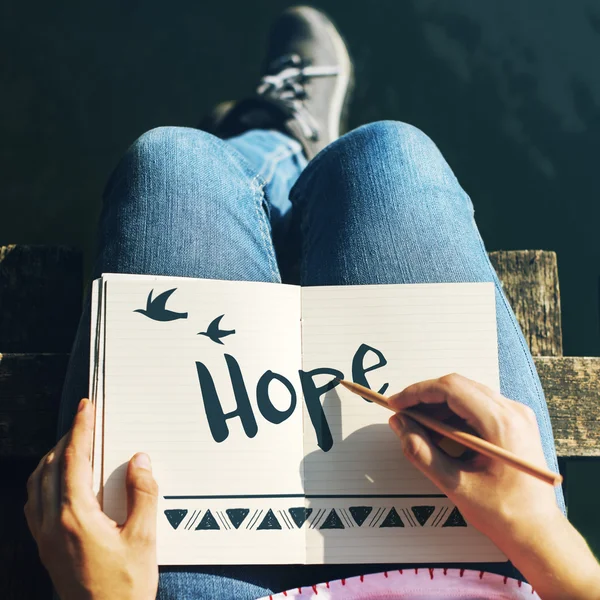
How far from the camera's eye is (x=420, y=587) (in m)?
0.62

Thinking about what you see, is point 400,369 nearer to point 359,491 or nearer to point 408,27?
point 359,491

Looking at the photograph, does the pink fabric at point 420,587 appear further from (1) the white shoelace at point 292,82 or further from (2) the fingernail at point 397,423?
(1) the white shoelace at point 292,82

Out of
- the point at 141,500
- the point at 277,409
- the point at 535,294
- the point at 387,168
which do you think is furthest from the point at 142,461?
the point at 535,294

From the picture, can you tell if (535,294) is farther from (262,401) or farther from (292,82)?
(292,82)

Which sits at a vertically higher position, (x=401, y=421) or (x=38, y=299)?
(x=38, y=299)

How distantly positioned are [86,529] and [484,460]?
15.2 inches

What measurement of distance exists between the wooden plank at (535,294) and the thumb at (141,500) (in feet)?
1.92

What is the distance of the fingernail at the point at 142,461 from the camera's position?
2.06 ft

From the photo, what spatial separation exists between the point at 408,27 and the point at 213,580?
1.31 m

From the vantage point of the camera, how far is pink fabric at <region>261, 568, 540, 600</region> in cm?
61

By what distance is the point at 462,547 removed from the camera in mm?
645

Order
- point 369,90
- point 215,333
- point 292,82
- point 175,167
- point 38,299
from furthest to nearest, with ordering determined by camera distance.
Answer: point 369,90 < point 292,82 < point 38,299 < point 175,167 < point 215,333

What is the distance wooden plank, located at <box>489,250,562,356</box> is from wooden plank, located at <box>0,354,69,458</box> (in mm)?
653

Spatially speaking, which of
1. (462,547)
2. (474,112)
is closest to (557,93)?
(474,112)
